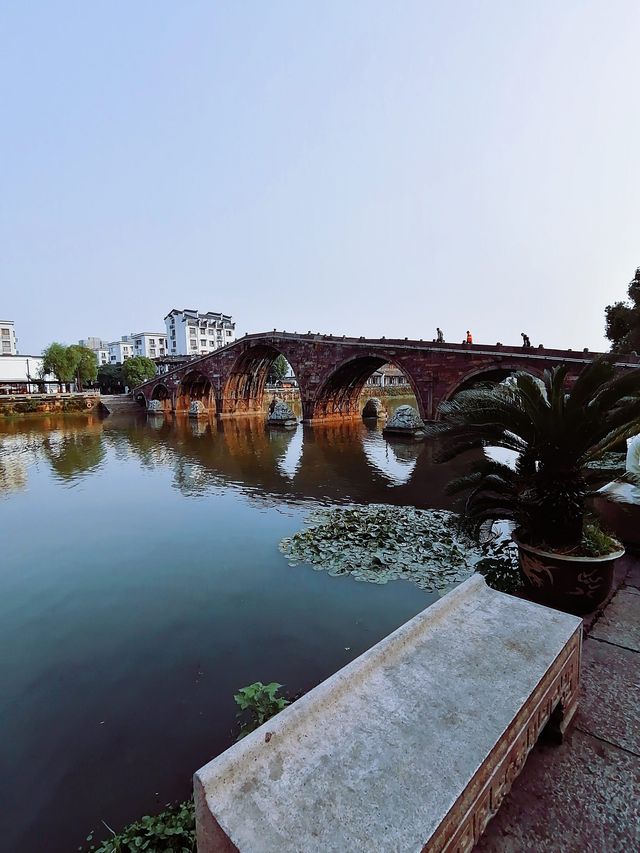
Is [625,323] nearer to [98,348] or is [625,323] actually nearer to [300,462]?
[300,462]

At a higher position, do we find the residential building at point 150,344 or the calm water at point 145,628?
the residential building at point 150,344

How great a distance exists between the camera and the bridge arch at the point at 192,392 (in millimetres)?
44959

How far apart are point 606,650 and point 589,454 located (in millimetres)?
1806

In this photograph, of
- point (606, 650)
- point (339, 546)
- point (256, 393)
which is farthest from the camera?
point (256, 393)

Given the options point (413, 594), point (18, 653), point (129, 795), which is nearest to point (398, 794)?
point (129, 795)

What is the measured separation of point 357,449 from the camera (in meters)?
20.5

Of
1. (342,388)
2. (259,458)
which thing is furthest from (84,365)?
(259,458)

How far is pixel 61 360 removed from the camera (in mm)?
50688

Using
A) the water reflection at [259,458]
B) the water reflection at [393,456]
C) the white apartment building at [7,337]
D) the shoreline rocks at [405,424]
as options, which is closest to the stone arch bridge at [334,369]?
the shoreline rocks at [405,424]

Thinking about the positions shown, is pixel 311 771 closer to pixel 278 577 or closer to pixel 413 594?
pixel 413 594

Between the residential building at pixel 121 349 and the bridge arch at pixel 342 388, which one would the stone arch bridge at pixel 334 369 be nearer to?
the bridge arch at pixel 342 388

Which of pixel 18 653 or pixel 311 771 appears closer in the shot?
pixel 311 771

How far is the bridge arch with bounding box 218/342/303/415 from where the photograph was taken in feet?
126

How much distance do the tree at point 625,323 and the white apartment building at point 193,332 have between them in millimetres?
64860
